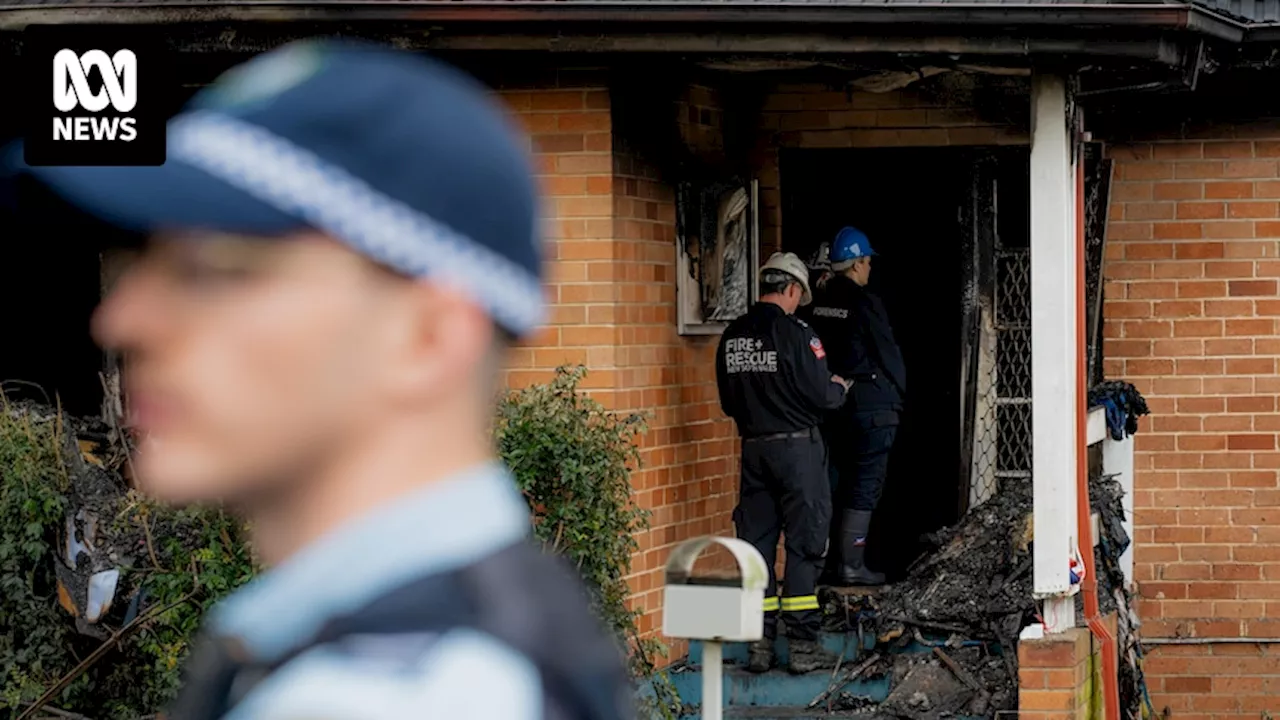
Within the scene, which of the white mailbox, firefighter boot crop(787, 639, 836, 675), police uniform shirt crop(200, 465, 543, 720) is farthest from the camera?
firefighter boot crop(787, 639, 836, 675)

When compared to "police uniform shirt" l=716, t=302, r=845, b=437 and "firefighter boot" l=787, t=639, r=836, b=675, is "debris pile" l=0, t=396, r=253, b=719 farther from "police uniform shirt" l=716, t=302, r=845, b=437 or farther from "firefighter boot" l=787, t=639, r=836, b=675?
"firefighter boot" l=787, t=639, r=836, b=675

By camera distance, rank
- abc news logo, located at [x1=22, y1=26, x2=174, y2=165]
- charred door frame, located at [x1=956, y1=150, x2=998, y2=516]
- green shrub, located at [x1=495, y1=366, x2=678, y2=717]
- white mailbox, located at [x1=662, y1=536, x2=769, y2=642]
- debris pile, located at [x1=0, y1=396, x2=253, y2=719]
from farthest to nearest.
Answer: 1. charred door frame, located at [x1=956, y1=150, x2=998, y2=516]
2. abc news logo, located at [x1=22, y1=26, x2=174, y2=165]
3. green shrub, located at [x1=495, y1=366, x2=678, y2=717]
4. debris pile, located at [x1=0, y1=396, x2=253, y2=719]
5. white mailbox, located at [x1=662, y1=536, x2=769, y2=642]

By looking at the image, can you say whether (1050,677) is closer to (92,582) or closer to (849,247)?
(849,247)

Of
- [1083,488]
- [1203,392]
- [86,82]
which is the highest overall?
[86,82]

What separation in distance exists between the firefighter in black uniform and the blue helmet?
0.87 meters

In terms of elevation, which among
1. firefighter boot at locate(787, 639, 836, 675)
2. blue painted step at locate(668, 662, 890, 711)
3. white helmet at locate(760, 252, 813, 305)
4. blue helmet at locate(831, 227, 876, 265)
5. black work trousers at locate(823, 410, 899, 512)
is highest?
blue helmet at locate(831, 227, 876, 265)

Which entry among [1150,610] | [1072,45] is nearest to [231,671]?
[1072,45]

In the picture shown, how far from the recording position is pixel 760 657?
344 inches

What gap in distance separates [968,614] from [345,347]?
302 inches

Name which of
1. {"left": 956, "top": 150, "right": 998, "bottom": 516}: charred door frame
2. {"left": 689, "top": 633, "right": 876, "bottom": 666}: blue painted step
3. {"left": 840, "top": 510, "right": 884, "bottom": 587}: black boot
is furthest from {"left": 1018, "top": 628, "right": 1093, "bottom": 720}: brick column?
{"left": 956, "top": 150, "right": 998, "bottom": 516}: charred door frame

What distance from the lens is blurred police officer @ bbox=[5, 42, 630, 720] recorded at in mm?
1221

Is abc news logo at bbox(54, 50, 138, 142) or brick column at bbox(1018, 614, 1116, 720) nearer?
abc news logo at bbox(54, 50, 138, 142)

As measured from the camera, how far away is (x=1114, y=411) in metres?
9.07

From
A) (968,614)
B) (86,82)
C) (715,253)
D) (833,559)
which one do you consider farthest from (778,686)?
Result: (86,82)
